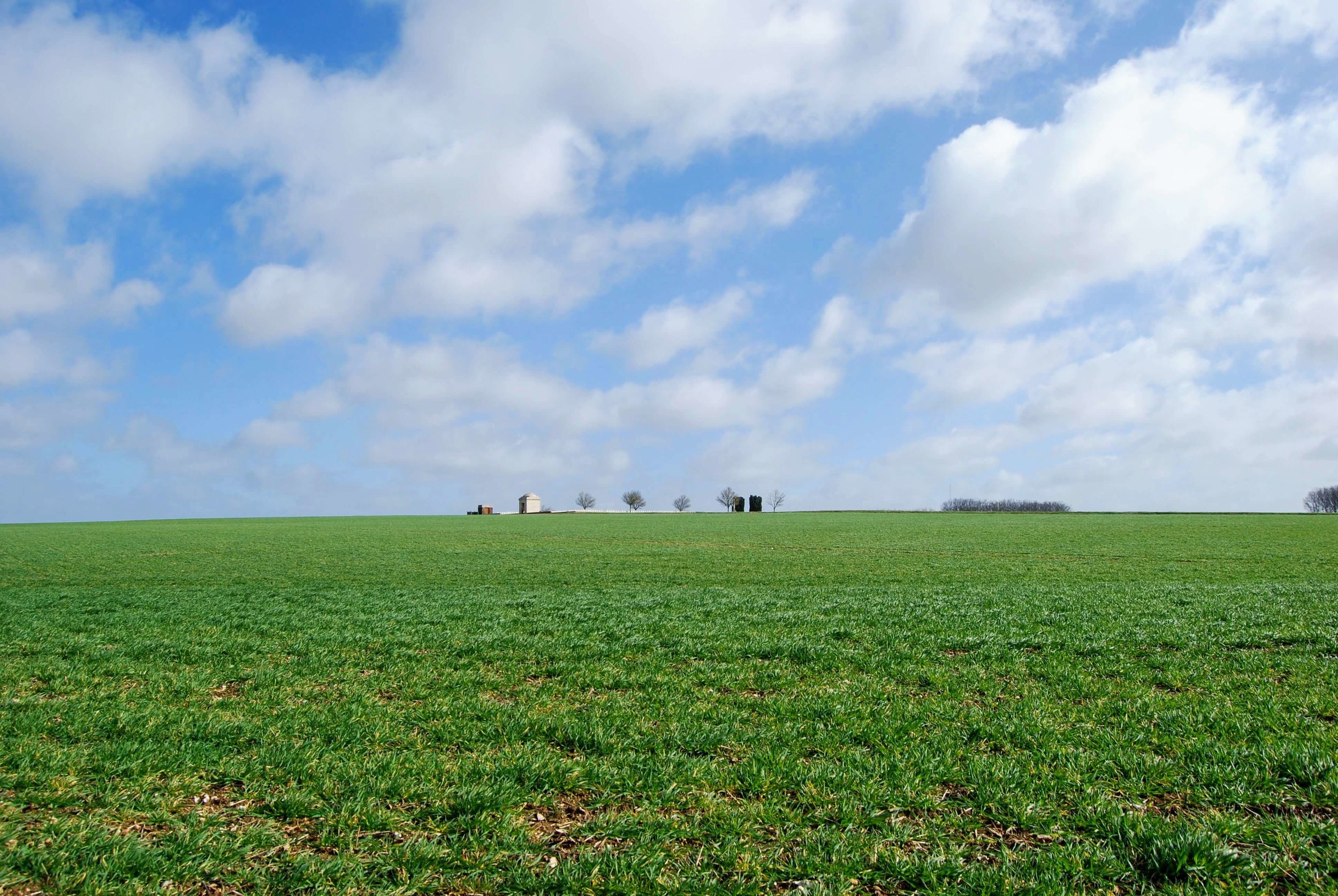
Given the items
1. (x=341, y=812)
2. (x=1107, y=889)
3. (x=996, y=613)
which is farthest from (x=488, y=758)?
(x=996, y=613)

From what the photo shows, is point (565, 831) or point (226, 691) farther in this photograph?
point (226, 691)

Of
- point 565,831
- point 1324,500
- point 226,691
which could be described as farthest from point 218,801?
point 1324,500

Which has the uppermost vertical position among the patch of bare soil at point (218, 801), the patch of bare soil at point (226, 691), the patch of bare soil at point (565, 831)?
the patch of bare soil at point (218, 801)

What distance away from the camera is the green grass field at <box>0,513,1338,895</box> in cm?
495

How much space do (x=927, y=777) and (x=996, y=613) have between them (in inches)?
398

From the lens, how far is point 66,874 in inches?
187

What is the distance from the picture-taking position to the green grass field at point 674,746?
16.2 ft

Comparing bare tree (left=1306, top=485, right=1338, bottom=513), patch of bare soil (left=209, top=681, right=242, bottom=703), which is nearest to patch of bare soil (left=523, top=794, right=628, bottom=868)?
patch of bare soil (left=209, top=681, right=242, bottom=703)

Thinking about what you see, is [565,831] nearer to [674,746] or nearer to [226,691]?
[674,746]

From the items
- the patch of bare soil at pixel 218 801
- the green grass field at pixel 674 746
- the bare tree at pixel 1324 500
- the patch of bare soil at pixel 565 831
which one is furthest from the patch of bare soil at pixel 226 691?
the bare tree at pixel 1324 500

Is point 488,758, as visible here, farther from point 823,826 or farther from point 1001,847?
point 1001,847

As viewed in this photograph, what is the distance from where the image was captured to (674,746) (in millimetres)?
7242

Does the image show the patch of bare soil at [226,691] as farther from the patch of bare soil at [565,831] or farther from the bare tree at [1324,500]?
the bare tree at [1324,500]

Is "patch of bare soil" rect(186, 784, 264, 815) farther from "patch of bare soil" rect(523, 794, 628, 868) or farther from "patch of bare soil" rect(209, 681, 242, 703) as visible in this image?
"patch of bare soil" rect(209, 681, 242, 703)
